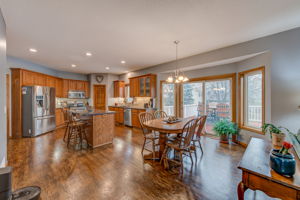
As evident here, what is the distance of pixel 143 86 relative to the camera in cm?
585

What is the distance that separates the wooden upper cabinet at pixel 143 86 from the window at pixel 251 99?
3.06 metres

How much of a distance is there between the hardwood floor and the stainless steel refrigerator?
3.69 ft

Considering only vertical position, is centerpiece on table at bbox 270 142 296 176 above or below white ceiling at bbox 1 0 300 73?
below

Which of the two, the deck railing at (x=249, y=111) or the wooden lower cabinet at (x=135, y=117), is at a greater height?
the deck railing at (x=249, y=111)

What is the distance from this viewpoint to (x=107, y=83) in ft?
23.6

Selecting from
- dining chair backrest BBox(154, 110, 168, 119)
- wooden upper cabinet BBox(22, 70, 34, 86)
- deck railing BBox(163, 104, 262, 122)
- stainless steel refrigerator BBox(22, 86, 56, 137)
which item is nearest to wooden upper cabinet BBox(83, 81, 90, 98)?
stainless steel refrigerator BBox(22, 86, 56, 137)

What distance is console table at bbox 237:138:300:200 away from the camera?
911mm

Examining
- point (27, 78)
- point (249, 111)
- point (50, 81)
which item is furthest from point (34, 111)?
point (249, 111)

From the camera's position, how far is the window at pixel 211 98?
13.6 ft

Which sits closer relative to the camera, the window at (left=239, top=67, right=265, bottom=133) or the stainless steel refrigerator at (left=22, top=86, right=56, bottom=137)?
the window at (left=239, top=67, right=265, bottom=133)

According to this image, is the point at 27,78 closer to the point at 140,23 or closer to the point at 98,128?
the point at 98,128

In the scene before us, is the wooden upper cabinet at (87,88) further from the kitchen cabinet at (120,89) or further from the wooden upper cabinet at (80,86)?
the kitchen cabinet at (120,89)

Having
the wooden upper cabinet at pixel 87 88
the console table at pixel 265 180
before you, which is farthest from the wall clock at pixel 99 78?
the console table at pixel 265 180

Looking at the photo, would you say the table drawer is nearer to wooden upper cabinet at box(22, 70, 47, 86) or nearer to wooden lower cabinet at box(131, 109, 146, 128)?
wooden lower cabinet at box(131, 109, 146, 128)
